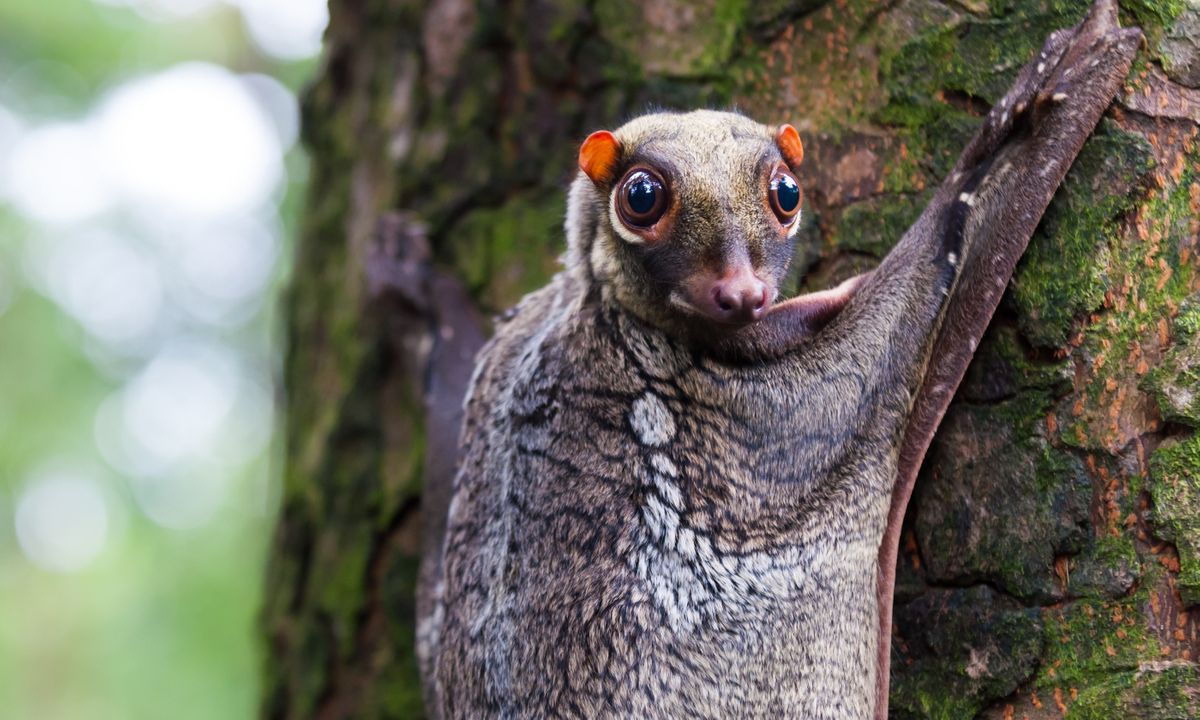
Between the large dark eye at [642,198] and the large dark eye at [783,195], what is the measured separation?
380 millimetres

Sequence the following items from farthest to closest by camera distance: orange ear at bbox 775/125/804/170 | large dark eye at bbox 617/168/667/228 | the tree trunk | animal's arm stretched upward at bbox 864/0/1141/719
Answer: orange ear at bbox 775/125/804/170 → large dark eye at bbox 617/168/667/228 → animal's arm stretched upward at bbox 864/0/1141/719 → the tree trunk

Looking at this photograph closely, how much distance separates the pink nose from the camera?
3.08 metres

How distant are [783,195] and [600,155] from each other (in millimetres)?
674

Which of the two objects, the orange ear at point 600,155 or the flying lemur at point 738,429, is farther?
the orange ear at point 600,155

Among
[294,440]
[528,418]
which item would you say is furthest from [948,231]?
[294,440]

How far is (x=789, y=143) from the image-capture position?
11.7 ft

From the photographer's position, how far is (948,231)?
3.34m

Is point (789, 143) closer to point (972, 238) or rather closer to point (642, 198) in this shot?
point (642, 198)

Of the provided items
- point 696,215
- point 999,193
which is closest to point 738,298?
point 696,215

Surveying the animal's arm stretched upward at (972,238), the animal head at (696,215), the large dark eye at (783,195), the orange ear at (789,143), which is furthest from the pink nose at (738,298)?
the orange ear at (789,143)

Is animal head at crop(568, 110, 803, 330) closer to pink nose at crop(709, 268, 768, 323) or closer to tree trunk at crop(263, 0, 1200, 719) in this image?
pink nose at crop(709, 268, 768, 323)

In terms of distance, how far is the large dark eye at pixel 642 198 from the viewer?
3348mm

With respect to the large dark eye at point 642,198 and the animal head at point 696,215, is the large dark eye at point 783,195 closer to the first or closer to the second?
the animal head at point 696,215

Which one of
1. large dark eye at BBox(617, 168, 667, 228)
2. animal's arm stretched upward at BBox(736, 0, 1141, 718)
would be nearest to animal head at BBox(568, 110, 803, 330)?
large dark eye at BBox(617, 168, 667, 228)
